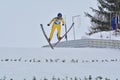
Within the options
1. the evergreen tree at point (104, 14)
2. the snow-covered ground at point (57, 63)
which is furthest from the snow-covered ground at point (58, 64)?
the evergreen tree at point (104, 14)

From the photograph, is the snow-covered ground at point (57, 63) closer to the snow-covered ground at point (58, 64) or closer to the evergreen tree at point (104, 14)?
the snow-covered ground at point (58, 64)

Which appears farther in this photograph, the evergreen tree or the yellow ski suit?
the evergreen tree

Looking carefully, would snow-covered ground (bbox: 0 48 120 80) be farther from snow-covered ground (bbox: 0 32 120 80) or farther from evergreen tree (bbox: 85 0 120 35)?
evergreen tree (bbox: 85 0 120 35)

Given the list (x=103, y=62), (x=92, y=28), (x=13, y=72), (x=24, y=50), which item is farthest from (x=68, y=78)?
(x=92, y=28)

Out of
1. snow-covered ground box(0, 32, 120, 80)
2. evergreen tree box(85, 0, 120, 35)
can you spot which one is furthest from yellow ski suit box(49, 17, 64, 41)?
evergreen tree box(85, 0, 120, 35)

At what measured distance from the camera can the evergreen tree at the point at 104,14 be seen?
36.9 meters

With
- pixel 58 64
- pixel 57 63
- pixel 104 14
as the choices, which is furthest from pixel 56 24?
pixel 104 14

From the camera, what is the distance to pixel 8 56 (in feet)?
43.3

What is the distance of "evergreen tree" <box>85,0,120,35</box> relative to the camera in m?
36.9

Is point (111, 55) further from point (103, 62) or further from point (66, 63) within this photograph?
point (66, 63)

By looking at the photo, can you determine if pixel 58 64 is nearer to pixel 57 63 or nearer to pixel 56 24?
pixel 57 63

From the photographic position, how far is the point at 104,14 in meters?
38.6

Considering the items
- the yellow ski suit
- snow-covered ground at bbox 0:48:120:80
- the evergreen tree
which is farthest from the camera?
the evergreen tree

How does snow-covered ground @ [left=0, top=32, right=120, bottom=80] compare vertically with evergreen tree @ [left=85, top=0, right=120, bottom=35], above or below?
below
